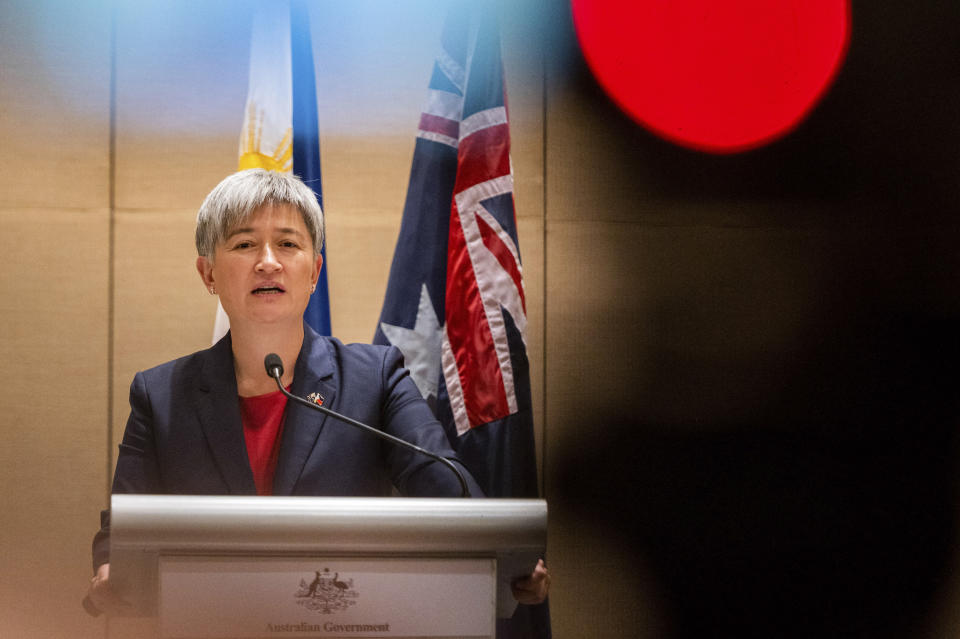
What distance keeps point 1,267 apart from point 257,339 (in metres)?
1.38

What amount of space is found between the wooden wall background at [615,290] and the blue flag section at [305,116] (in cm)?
25

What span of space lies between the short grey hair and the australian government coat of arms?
2.55ft

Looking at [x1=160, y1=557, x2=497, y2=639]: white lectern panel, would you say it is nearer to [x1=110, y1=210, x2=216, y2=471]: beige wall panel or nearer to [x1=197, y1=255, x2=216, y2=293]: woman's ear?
[x1=197, y1=255, x2=216, y2=293]: woman's ear

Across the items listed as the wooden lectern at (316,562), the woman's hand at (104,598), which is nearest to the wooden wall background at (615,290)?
the woman's hand at (104,598)

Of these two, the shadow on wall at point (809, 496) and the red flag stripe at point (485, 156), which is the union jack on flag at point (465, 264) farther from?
the shadow on wall at point (809, 496)

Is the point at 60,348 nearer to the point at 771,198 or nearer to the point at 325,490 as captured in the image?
the point at 325,490

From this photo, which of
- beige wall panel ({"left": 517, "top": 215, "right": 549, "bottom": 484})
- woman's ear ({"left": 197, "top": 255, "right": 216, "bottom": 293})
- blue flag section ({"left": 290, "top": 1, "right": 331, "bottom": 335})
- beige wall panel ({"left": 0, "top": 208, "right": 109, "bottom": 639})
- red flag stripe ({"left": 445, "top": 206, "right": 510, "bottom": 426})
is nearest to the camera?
woman's ear ({"left": 197, "top": 255, "right": 216, "bottom": 293})

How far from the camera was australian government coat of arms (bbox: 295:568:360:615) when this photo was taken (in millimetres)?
943

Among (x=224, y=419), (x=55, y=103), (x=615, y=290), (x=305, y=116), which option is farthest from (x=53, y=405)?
(x=615, y=290)

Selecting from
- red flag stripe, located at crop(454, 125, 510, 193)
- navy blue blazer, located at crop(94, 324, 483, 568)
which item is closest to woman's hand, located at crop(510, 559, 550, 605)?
navy blue blazer, located at crop(94, 324, 483, 568)

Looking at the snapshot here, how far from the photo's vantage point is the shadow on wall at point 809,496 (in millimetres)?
2641

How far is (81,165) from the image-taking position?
2484 mm

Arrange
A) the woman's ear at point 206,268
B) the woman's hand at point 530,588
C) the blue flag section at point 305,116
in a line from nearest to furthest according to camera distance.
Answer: the woman's hand at point 530,588, the woman's ear at point 206,268, the blue flag section at point 305,116

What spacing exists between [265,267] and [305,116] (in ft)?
3.19
